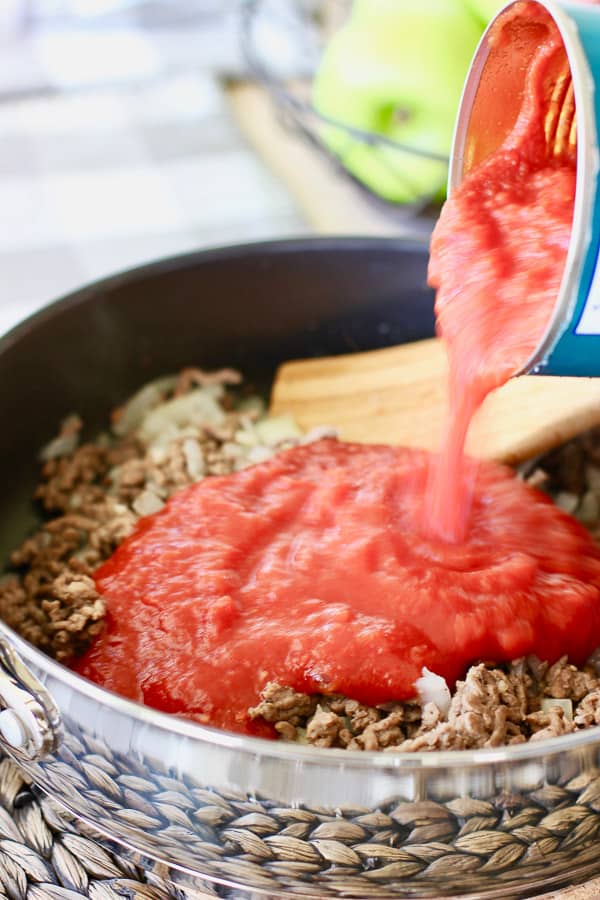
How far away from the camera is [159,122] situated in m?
2.07

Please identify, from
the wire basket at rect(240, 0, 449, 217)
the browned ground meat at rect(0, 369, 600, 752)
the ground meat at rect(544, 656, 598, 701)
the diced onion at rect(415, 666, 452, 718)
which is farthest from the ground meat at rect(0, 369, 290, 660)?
the wire basket at rect(240, 0, 449, 217)

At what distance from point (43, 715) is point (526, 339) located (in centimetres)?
50

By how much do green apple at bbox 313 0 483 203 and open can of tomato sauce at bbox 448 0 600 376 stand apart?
62 centimetres

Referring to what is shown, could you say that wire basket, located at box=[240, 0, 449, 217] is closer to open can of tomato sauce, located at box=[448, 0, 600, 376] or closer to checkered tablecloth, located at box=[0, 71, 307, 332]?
checkered tablecloth, located at box=[0, 71, 307, 332]

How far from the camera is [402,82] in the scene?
165cm

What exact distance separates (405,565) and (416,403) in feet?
1.16

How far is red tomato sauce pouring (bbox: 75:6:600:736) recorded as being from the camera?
0.90 metres

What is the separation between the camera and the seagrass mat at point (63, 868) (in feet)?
2.85

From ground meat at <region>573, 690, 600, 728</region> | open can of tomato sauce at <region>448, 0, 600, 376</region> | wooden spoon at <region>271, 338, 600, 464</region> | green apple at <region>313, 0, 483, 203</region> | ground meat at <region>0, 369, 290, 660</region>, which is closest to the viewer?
open can of tomato sauce at <region>448, 0, 600, 376</region>

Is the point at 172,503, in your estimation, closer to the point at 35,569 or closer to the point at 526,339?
the point at 35,569

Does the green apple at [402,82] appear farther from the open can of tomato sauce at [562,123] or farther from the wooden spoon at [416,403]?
the open can of tomato sauce at [562,123]

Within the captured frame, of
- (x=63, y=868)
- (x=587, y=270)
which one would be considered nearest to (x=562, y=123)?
(x=587, y=270)

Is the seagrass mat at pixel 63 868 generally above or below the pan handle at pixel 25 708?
below

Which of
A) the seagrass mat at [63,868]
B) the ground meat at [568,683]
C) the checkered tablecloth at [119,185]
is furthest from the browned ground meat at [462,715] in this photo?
the checkered tablecloth at [119,185]
